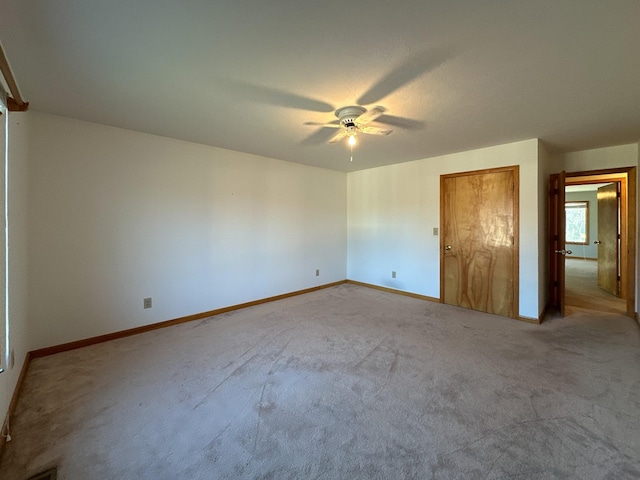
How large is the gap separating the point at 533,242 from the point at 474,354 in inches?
74.5

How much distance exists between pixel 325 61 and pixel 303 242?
3.50m

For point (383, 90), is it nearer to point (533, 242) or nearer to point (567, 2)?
Answer: point (567, 2)

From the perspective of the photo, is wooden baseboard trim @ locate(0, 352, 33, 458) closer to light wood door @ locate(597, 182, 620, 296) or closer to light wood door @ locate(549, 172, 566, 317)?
light wood door @ locate(549, 172, 566, 317)

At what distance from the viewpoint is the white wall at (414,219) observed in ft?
11.7

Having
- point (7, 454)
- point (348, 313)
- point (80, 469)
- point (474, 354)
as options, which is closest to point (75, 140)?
point (7, 454)

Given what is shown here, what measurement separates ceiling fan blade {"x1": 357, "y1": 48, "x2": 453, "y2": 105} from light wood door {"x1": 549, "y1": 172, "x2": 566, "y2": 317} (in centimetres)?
324

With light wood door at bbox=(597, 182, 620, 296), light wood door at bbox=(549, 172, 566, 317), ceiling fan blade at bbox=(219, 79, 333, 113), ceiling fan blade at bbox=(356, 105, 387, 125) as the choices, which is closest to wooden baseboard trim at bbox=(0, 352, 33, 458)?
ceiling fan blade at bbox=(219, 79, 333, 113)

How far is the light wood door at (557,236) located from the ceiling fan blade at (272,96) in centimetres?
356

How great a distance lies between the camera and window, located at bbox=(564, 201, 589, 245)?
29.6 ft

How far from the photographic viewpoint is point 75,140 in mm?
2828

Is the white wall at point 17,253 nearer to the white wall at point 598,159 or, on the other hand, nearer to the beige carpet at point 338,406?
the beige carpet at point 338,406

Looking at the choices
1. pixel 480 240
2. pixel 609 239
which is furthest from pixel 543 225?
pixel 609 239

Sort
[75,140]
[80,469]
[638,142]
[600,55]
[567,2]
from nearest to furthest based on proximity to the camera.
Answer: [567,2] < [80,469] < [600,55] < [75,140] < [638,142]

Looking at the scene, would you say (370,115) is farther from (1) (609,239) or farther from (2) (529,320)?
(1) (609,239)
